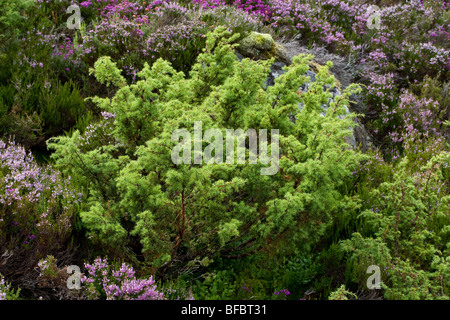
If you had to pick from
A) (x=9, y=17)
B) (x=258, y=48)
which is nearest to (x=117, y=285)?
(x=9, y=17)

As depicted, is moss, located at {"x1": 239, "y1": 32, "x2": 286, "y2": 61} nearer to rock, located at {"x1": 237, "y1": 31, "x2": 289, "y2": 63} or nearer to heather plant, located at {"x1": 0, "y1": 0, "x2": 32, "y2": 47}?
rock, located at {"x1": 237, "y1": 31, "x2": 289, "y2": 63}

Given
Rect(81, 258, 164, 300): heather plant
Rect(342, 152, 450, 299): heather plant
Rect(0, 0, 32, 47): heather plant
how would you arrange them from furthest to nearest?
Rect(0, 0, 32, 47): heather plant
Rect(342, 152, 450, 299): heather plant
Rect(81, 258, 164, 300): heather plant

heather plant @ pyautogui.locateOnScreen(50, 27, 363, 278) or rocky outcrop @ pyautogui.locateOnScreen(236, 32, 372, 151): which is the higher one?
rocky outcrop @ pyautogui.locateOnScreen(236, 32, 372, 151)

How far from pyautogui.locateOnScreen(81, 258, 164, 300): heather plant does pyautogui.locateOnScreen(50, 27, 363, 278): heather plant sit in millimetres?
175

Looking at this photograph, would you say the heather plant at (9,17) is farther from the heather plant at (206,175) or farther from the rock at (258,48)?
the rock at (258,48)

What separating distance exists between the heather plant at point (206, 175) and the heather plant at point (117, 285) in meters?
0.17

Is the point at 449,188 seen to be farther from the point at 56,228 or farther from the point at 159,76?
the point at 56,228

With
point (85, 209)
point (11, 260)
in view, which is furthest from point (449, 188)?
point (11, 260)

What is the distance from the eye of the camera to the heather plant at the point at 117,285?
8.70ft

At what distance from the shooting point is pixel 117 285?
2.83 m

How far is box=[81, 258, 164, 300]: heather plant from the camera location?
2.65 m

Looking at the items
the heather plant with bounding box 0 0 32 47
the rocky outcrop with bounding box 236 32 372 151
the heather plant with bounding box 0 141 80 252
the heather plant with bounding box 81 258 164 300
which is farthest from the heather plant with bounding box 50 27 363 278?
the heather plant with bounding box 0 0 32 47

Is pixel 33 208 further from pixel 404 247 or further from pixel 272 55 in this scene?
pixel 272 55
